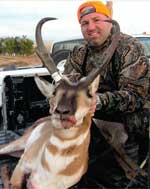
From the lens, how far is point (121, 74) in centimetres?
462

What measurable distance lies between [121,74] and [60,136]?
1.01 meters

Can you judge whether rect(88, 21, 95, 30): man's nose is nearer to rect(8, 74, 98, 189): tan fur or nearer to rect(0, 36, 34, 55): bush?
rect(8, 74, 98, 189): tan fur

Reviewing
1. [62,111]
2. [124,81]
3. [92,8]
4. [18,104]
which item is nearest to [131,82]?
[124,81]

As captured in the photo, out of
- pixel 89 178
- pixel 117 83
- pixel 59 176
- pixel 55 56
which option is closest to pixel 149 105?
pixel 117 83

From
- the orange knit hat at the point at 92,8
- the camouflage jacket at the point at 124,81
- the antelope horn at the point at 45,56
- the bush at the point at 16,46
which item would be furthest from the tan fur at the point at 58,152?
the bush at the point at 16,46

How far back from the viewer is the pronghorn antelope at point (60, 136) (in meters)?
3.74

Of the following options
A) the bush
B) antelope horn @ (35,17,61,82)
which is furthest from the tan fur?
→ the bush

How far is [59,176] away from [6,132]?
188 cm

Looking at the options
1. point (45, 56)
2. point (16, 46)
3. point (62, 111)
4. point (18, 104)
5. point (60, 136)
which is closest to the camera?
point (62, 111)

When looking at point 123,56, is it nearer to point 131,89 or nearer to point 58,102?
point 131,89

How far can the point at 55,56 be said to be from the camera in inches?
320

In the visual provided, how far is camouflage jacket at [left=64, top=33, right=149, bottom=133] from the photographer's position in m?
4.46

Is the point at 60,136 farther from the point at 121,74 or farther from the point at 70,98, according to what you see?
the point at 121,74

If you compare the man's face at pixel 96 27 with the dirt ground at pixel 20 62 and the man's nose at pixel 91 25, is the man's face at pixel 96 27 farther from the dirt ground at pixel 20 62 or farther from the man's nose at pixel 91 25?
the dirt ground at pixel 20 62
